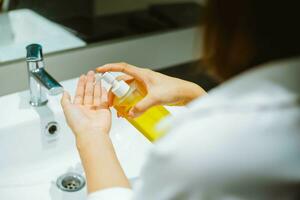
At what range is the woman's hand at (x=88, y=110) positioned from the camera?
0.61m

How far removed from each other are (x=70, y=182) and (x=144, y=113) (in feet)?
0.72

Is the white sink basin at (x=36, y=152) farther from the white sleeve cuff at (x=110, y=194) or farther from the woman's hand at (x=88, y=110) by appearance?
the white sleeve cuff at (x=110, y=194)

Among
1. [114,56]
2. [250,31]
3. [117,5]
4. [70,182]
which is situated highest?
[250,31]

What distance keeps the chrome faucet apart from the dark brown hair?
387mm

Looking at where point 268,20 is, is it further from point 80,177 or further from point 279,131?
point 80,177

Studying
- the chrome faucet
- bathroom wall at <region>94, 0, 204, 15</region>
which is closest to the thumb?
the chrome faucet

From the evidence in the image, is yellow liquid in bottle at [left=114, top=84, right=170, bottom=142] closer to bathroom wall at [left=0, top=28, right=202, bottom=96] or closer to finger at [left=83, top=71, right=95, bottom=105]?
finger at [left=83, top=71, right=95, bottom=105]

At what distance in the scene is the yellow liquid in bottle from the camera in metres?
0.72

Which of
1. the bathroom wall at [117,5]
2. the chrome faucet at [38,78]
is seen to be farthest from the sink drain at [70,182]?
the bathroom wall at [117,5]

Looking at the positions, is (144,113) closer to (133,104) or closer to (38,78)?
(133,104)

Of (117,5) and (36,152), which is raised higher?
(117,5)

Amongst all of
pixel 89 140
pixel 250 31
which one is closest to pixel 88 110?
pixel 89 140

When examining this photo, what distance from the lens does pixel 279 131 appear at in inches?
14.4

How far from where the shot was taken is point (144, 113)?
725mm
